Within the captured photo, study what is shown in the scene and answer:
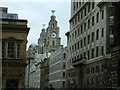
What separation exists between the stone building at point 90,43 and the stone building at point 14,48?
1140 cm

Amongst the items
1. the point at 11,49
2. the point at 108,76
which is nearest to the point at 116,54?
the point at 108,76

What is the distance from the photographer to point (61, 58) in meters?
99.8

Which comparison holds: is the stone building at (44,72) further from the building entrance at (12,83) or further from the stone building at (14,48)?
the building entrance at (12,83)

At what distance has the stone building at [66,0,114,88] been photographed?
4841 cm

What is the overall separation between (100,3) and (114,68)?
20.4 m

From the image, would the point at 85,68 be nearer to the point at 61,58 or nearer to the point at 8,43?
the point at 8,43

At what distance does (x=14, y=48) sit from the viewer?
44812mm

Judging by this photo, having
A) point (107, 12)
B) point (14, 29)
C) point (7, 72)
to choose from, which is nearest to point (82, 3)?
point (107, 12)

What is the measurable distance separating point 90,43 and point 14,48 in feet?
53.8

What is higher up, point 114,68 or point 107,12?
point 107,12

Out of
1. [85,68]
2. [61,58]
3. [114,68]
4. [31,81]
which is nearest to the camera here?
[114,68]

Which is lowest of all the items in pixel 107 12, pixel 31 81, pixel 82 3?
pixel 31 81

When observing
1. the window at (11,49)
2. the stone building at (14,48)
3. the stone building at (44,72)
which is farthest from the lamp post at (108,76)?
the stone building at (44,72)

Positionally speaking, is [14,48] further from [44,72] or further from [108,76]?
[44,72]
